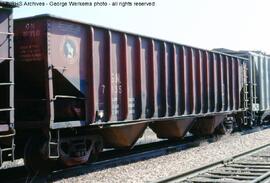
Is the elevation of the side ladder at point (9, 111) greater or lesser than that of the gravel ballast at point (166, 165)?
greater

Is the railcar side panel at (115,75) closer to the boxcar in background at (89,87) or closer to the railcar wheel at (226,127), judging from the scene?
the boxcar in background at (89,87)

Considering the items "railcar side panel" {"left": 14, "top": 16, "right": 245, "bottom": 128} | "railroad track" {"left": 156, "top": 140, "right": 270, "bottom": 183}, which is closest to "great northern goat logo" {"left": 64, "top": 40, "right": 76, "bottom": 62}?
"railcar side panel" {"left": 14, "top": 16, "right": 245, "bottom": 128}

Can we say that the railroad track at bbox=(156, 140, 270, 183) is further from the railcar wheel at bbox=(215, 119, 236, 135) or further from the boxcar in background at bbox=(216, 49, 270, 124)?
the boxcar in background at bbox=(216, 49, 270, 124)

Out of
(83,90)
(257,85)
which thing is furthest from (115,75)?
(257,85)

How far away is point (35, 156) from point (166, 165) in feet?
10.3

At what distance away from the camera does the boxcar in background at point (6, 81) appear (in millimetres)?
7711

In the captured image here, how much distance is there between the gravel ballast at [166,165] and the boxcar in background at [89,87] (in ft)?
2.30

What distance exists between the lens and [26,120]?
9391mm

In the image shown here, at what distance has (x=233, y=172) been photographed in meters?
9.57

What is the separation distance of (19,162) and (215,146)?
20.4ft

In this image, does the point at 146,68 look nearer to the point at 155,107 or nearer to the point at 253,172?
the point at 155,107

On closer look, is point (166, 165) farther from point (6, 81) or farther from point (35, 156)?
point (6, 81)

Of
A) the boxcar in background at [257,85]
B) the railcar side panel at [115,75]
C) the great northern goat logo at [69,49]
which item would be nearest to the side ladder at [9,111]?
the railcar side panel at [115,75]

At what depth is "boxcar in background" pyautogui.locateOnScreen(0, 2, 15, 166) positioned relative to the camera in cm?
771
